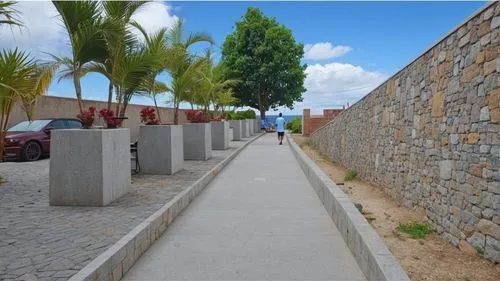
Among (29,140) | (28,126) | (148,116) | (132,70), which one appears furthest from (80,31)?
(28,126)

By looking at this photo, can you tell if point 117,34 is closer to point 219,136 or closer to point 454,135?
point 454,135

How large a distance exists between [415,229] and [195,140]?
356 inches

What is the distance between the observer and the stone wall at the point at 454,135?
4.81 m

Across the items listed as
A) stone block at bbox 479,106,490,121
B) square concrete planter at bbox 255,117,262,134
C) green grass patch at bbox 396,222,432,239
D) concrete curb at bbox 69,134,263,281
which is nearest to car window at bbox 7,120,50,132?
concrete curb at bbox 69,134,263,281

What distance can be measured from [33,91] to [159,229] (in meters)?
3.99

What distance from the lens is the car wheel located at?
14.1 meters

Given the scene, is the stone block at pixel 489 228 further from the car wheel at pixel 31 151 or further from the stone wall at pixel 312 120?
the stone wall at pixel 312 120

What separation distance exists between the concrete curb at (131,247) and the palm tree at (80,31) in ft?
8.22

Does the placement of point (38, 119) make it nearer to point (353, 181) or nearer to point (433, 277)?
point (353, 181)

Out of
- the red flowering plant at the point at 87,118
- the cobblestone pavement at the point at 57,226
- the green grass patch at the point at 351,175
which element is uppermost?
the red flowering plant at the point at 87,118

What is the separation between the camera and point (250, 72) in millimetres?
38438

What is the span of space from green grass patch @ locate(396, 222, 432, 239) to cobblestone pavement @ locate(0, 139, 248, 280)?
366 centimetres

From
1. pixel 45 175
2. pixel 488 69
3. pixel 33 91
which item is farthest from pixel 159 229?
pixel 45 175

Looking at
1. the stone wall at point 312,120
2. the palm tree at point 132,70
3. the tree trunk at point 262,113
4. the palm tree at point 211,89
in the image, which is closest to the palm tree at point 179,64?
the palm tree at point 211,89
